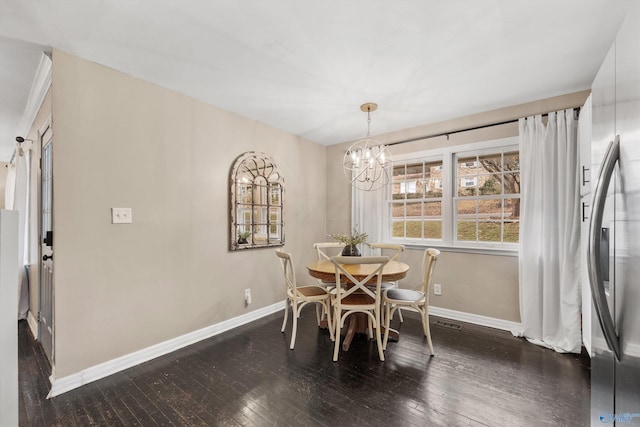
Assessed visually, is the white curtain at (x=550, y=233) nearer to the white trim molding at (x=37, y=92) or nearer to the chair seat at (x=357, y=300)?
the chair seat at (x=357, y=300)

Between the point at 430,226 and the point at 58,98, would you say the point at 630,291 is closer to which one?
the point at 430,226

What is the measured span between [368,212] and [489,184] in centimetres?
154

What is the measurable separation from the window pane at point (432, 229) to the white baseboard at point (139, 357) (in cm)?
243

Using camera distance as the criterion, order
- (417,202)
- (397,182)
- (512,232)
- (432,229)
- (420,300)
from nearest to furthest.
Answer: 1. (420,300)
2. (512,232)
3. (432,229)
4. (417,202)
5. (397,182)

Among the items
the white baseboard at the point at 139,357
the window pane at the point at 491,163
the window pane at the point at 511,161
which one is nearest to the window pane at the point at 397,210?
the window pane at the point at 491,163

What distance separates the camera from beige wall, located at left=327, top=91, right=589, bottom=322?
2.96 meters

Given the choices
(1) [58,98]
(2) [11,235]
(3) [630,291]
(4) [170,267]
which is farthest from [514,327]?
(1) [58,98]

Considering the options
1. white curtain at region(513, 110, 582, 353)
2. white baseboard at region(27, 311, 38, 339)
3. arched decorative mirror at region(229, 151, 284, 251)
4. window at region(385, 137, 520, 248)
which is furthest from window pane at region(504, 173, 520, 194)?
white baseboard at region(27, 311, 38, 339)

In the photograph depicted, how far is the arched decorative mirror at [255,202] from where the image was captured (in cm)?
321

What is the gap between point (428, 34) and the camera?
186cm

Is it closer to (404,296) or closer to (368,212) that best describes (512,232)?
(404,296)

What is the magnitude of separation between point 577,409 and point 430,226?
2.16 meters

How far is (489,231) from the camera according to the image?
10.7 ft

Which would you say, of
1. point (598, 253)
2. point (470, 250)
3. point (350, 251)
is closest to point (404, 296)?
point (350, 251)
